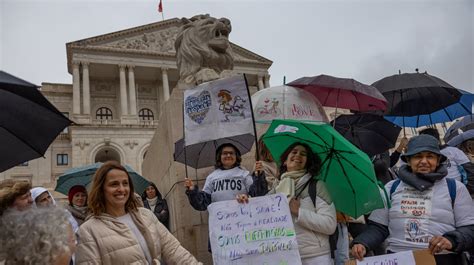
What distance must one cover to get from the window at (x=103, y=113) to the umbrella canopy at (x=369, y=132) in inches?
1580

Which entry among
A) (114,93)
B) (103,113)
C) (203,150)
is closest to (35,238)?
(203,150)

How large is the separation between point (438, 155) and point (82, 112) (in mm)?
39612

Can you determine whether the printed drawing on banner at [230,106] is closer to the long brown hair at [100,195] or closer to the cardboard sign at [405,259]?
the long brown hair at [100,195]

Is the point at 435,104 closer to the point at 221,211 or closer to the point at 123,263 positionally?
the point at 221,211

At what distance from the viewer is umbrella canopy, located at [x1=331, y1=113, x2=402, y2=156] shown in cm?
586

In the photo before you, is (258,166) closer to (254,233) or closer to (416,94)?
(254,233)

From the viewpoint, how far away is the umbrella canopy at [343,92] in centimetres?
471

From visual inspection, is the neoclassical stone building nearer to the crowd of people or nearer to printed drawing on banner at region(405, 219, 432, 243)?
the crowd of people

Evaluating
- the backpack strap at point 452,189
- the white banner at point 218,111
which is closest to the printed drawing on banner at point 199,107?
the white banner at point 218,111

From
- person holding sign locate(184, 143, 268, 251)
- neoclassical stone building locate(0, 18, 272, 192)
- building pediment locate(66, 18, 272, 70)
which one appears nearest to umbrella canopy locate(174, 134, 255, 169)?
person holding sign locate(184, 143, 268, 251)

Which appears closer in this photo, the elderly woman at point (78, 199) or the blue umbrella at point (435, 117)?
the elderly woman at point (78, 199)

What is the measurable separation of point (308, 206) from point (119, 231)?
4.64ft

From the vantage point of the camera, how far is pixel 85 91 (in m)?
39.6

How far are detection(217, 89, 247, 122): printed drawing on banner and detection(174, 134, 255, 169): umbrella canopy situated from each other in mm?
739
